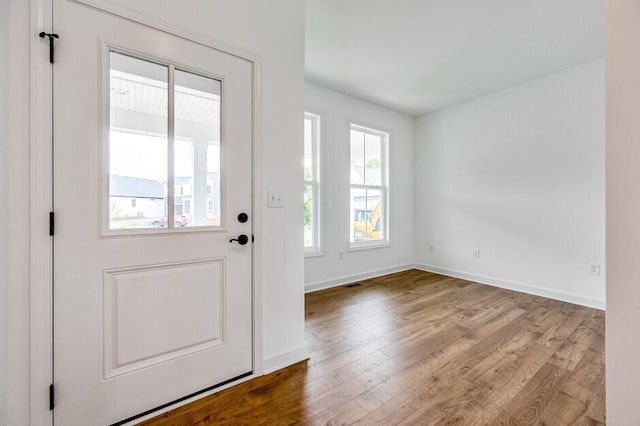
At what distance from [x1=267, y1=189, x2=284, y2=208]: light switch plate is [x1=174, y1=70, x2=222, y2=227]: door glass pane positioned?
0.33 meters

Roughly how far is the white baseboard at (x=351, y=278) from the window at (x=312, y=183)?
0.47 metres

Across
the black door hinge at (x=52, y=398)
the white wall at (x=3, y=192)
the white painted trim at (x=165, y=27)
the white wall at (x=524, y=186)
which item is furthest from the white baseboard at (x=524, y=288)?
the white wall at (x=3, y=192)

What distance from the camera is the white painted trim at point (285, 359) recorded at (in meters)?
1.83

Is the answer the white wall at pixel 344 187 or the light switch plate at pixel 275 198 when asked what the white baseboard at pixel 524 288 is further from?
the light switch plate at pixel 275 198

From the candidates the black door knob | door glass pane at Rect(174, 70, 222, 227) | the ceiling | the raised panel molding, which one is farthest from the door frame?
the ceiling

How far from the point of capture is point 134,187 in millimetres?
1410

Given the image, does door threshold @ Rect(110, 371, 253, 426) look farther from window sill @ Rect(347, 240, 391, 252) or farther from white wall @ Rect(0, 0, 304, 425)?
window sill @ Rect(347, 240, 391, 252)

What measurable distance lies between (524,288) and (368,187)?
2.47 m

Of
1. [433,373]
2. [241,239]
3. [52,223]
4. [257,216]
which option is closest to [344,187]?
[257,216]

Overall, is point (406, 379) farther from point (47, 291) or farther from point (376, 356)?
point (47, 291)

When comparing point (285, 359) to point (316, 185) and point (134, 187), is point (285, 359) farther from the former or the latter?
point (316, 185)

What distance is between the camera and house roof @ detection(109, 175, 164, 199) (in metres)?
1.37

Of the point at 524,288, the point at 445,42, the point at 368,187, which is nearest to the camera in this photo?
the point at 445,42

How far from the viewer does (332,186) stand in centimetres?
390
